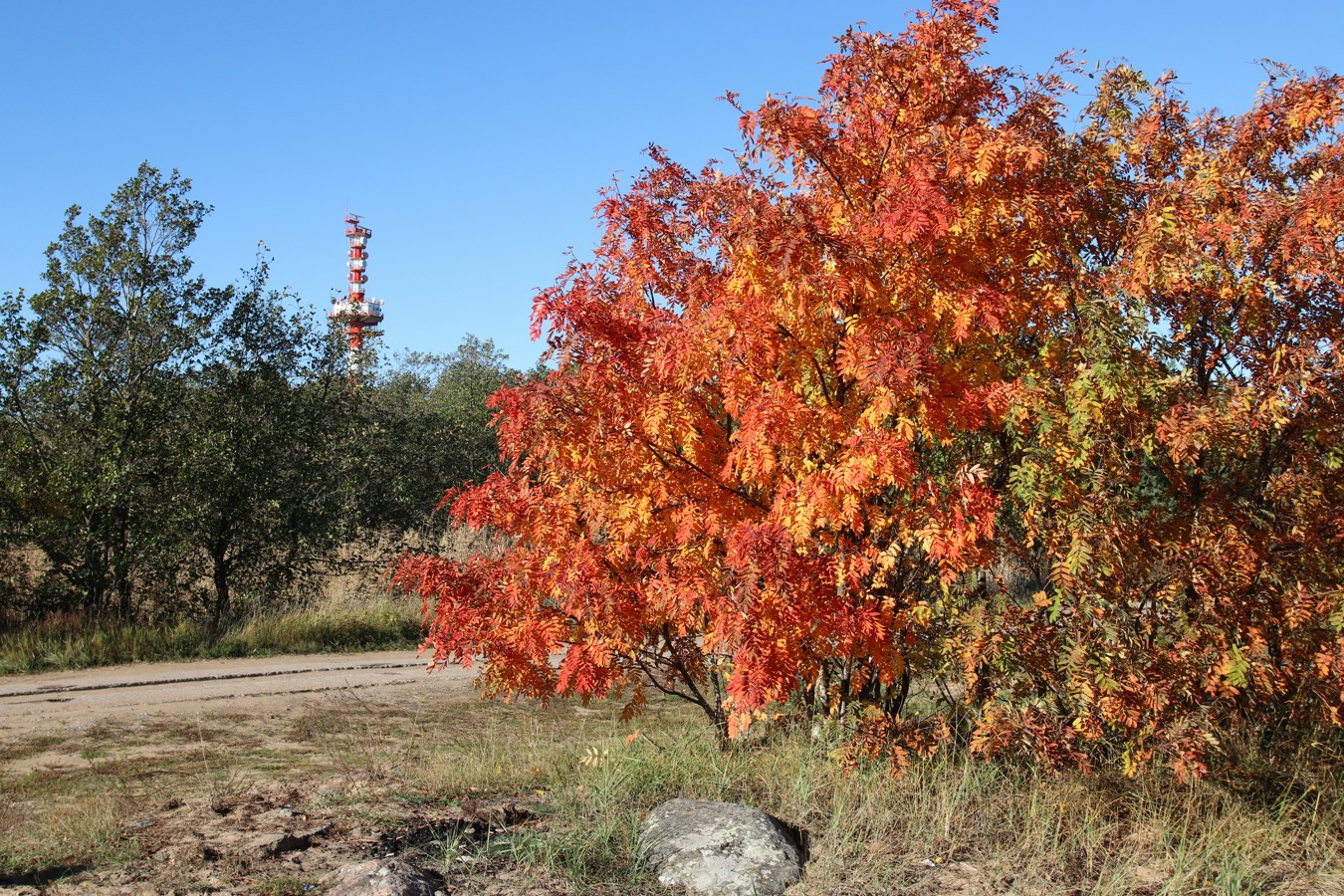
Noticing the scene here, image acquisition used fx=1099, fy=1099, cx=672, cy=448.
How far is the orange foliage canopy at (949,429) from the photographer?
5.21 m

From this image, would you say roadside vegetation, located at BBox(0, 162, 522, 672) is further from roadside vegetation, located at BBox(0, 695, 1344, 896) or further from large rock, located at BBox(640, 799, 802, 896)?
large rock, located at BBox(640, 799, 802, 896)

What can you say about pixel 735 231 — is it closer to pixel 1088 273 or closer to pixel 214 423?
pixel 1088 273

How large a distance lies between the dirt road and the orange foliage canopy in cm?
521

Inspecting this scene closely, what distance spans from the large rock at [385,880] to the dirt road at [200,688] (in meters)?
5.97

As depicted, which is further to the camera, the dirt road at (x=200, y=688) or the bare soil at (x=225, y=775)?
the dirt road at (x=200, y=688)

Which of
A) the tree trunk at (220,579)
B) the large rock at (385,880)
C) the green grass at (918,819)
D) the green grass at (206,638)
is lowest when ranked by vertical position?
the green grass at (918,819)

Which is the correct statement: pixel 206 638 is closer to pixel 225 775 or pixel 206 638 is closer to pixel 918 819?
pixel 225 775

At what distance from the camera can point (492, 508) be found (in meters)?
6.39

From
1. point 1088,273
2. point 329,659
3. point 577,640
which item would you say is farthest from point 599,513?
point 329,659

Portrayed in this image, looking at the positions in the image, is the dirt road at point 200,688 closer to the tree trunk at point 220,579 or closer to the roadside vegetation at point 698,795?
the tree trunk at point 220,579

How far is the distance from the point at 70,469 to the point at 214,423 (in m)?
2.12

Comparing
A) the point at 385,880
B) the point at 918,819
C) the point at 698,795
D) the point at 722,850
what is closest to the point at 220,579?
the point at 698,795

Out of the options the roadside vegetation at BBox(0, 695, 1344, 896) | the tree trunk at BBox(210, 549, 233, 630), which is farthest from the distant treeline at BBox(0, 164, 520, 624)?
the roadside vegetation at BBox(0, 695, 1344, 896)

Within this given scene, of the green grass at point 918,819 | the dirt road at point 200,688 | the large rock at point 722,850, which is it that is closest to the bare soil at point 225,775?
the dirt road at point 200,688
